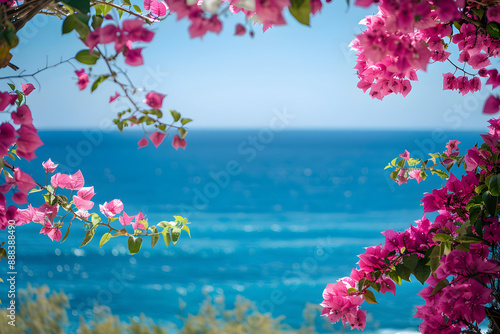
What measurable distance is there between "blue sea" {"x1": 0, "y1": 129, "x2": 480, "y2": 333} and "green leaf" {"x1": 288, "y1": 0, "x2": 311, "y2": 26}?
164 cm

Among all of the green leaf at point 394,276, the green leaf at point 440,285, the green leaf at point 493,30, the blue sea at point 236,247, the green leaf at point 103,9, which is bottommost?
the green leaf at point 440,285

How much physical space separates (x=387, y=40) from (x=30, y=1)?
1.65 feet

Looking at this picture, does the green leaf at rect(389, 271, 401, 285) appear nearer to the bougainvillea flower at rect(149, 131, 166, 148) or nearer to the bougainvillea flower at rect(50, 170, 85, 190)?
the bougainvillea flower at rect(149, 131, 166, 148)

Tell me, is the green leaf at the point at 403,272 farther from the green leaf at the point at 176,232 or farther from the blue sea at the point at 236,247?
the blue sea at the point at 236,247

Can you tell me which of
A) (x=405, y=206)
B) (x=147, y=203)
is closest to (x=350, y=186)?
(x=405, y=206)

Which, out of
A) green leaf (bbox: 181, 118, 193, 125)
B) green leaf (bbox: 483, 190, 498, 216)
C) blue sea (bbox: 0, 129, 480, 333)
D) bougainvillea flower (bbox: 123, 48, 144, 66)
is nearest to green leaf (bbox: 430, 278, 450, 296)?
green leaf (bbox: 483, 190, 498, 216)

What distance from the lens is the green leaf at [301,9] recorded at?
1.67 feet

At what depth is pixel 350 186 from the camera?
19.5 meters

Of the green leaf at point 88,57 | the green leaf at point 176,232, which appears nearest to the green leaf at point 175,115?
the green leaf at point 88,57

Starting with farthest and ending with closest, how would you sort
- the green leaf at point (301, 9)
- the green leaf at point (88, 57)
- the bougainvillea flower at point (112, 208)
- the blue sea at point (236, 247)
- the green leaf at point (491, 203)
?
the blue sea at point (236, 247)
the bougainvillea flower at point (112, 208)
the green leaf at point (491, 203)
the green leaf at point (88, 57)
the green leaf at point (301, 9)

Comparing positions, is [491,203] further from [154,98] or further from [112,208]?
[112,208]

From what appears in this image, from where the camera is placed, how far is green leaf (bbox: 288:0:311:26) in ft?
1.67

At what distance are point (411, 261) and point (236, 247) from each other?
9115 mm

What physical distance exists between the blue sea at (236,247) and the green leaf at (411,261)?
113 centimetres
